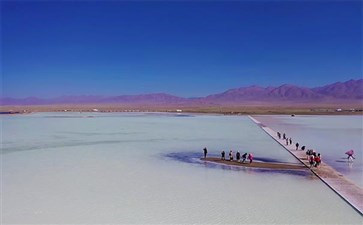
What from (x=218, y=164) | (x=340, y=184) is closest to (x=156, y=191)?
(x=218, y=164)

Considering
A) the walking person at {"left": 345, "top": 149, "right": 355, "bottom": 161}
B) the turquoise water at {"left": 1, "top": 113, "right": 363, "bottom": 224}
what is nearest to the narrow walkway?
the turquoise water at {"left": 1, "top": 113, "right": 363, "bottom": 224}

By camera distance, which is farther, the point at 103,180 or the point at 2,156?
the point at 2,156

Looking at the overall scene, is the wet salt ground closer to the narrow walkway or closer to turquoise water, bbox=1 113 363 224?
turquoise water, bbox=1 113 363 224

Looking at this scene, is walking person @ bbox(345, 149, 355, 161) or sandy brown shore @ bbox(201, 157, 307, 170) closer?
sandy brown shore @ bbox(201, 157, 307, 170)

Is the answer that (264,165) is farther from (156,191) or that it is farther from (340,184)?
(156,191)

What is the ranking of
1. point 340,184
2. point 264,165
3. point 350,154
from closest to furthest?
point 340,184 → point 264,165 → point 350,154

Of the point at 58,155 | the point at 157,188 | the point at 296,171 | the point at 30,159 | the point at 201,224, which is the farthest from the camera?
the point at 58,155

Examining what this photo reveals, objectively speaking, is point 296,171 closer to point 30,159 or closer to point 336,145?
point 336,145

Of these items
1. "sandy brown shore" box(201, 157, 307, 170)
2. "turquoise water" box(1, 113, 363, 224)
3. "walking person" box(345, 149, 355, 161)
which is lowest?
"turquoise water" box(1, 113, 363, 224)

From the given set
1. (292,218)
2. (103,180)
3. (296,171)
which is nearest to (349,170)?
(296,171)

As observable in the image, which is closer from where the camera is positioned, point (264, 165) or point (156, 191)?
point (156, 191)

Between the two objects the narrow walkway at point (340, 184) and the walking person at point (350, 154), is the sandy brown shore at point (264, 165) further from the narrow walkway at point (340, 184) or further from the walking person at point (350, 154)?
the walking person at point (350, 154)
